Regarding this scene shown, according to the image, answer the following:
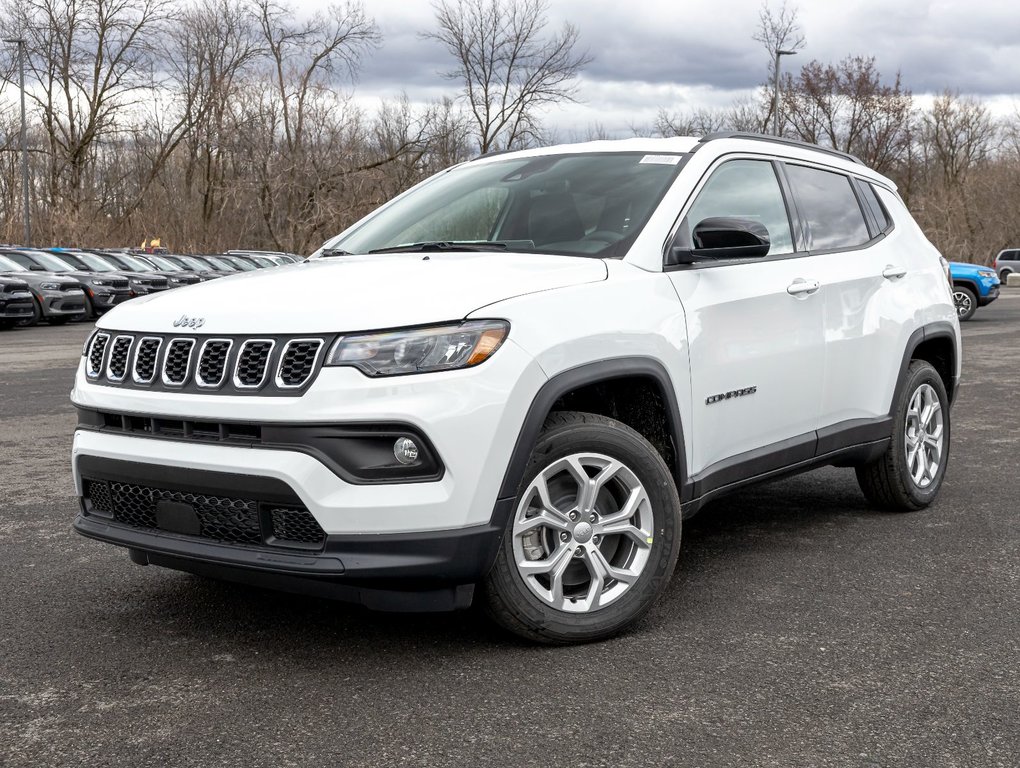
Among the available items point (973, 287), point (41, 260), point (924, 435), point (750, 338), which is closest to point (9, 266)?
point (41, 260)

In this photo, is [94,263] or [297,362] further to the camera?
[94,263]

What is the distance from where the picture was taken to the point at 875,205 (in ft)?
19.2

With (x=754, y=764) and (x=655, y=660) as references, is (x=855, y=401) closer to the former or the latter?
(x=655, y=660)

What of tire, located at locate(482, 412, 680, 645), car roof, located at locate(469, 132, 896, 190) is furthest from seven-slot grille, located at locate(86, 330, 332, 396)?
car roof, located at locate(469, 132, 896, 190)

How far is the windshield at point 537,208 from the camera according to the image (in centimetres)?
442

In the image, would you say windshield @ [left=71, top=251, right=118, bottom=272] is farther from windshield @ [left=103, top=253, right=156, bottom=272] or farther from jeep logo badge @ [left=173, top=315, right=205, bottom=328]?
jeep logo badge @ [left=173, top=315, right=205, bottom=328]

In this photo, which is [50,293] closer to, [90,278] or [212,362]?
[90,278]

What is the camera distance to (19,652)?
12.7 ft

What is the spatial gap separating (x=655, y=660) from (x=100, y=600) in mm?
2187

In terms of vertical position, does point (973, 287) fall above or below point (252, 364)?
below

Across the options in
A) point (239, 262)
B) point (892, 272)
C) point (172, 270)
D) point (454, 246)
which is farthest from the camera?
point (239, 262)

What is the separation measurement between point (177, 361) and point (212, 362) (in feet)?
0.51

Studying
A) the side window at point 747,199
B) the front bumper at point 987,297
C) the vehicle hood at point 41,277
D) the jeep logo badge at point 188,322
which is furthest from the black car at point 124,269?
the jeep logo badge at point 188,322

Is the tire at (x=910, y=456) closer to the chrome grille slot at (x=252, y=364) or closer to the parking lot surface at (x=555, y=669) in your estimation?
the parking lot surface at (x=555, y=669)
